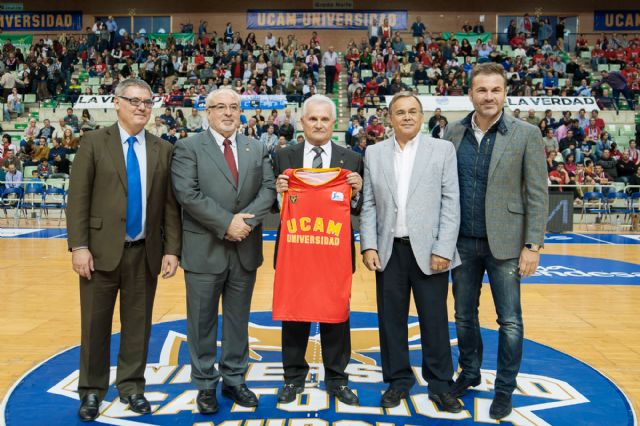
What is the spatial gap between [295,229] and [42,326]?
259 cm

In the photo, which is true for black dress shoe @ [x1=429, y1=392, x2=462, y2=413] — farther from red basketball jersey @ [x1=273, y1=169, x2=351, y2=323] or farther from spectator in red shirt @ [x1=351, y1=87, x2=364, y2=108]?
spectator in red shirt @ [x1=351, y1=87, x2=364, y2=108]

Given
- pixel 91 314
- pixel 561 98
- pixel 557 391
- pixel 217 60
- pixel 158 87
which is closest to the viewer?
pixel 91 314

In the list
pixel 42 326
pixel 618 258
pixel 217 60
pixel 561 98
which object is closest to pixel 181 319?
pixel 42 326

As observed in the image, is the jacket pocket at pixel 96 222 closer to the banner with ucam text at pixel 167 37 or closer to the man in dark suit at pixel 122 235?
the man in dark suit at pixel 122 235

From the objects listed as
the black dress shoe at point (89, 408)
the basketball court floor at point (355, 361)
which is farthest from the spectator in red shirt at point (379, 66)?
the black dress shoe at point (89, 408)

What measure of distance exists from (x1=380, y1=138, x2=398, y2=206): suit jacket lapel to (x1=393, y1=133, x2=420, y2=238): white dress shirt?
0.02m

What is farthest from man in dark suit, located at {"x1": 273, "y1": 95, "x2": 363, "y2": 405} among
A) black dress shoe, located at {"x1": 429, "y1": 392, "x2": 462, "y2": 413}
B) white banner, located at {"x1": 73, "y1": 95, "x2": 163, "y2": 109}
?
white banner, located at {"x1": 73, "y1": 95, "x2": 163, "y2": 109}

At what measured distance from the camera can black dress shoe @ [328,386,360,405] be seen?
2.98 metres

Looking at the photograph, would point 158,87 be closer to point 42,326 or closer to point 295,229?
point 42,326

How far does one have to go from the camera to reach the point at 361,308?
203 inches

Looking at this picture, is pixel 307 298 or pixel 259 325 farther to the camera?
pixel 259 325

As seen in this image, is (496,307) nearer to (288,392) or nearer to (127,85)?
(288,392)

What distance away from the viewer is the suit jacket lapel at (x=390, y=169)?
3.00 m

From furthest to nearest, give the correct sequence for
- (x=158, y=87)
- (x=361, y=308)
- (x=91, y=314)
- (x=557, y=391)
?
(x=158, y=87), (x=361, y=308), (x=557, y=391), (x=91, y=314)
